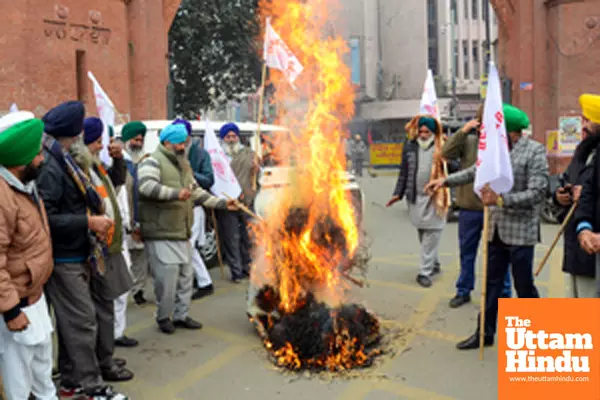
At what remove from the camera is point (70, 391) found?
4047 mm

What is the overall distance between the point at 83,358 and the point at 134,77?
10524 millimetres

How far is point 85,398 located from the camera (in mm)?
3973

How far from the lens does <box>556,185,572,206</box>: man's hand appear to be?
13.1 ft

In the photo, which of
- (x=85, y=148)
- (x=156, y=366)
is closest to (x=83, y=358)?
(x=156, y=366)

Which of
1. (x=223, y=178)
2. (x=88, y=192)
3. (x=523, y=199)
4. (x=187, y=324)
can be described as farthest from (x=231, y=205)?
(x=523, y=199)

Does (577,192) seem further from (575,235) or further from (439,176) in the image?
(439,176)

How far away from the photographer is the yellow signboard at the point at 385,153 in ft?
105

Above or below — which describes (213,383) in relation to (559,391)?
below

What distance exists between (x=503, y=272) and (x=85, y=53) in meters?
10.0

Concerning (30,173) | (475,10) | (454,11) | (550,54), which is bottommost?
(30,173)

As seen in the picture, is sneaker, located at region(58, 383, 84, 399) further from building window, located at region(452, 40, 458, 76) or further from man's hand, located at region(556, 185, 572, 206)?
building window, located at region(452, 40, 458, 76)

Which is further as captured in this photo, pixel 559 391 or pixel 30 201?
pixel 30 201

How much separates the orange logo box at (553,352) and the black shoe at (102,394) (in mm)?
2758

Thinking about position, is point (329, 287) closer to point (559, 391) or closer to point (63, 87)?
point (559, 391)
